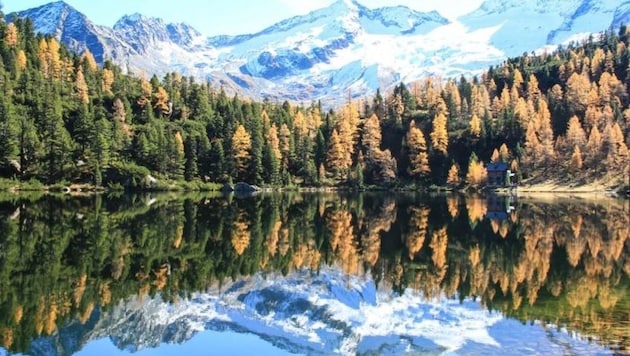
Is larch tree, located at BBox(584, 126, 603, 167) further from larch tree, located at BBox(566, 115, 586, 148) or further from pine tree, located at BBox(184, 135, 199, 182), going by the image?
pine tree, located at BBox(184, 135, 199, 182)

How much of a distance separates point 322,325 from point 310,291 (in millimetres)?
5449

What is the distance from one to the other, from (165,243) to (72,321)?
771 inches

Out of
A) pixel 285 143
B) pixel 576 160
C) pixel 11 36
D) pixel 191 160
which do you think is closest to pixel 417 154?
pixel 285 143

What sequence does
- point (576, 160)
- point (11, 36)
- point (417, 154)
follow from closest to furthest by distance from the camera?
point (576, 160) < point (417, 154) < point (11, 36)

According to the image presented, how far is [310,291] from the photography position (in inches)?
1109

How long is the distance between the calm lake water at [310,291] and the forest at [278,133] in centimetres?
8034

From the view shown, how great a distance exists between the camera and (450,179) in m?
144

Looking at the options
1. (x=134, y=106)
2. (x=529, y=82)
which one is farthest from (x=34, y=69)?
(x=529, y=82)

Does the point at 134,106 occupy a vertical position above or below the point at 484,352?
above

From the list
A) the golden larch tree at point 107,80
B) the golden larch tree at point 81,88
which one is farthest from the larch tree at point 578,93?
the golden larch tree at point 81,88

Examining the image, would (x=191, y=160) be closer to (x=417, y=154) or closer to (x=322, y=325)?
(x=417, y=154)

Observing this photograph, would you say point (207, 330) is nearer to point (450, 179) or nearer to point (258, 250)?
point (258, 250)

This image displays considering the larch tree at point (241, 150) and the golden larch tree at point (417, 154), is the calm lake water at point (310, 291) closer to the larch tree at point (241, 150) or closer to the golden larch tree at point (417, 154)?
the larch tree at point (241, 150)

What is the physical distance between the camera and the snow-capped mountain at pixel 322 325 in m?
19.2
